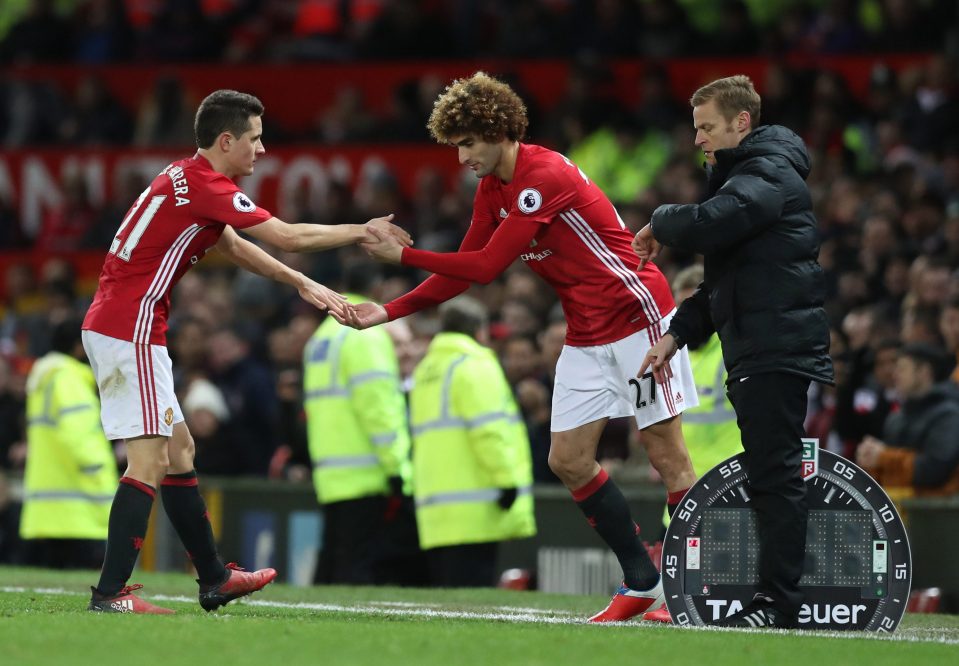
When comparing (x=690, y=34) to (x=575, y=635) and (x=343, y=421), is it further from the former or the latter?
(x=575, y=635)

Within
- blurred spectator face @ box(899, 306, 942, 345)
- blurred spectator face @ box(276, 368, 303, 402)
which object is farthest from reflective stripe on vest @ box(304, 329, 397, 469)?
blurred spectator face @ box(899, 306, 942, 345)

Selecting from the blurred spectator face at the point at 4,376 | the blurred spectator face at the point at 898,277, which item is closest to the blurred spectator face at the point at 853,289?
the blurred spectator face at the point at 898,277

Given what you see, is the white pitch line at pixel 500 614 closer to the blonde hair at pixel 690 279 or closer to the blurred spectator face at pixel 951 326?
the blonde hair at pixel 690 279

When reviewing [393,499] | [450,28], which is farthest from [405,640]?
[450,28]

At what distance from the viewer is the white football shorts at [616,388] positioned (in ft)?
28.0

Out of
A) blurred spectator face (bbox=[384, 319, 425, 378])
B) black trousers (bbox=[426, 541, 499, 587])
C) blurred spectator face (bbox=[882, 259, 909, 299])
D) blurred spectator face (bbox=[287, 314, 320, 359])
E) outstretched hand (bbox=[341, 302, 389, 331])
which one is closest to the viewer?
outstretched hand (bbox=[341, 302, 389, 331])

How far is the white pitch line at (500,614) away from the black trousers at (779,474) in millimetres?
246

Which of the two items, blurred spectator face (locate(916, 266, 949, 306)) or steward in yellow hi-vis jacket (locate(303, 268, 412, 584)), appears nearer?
steward in yellow hi-vis jacket (locate(303, 268, 412, 584))

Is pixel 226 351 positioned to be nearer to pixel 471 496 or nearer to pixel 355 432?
pixel 355 432

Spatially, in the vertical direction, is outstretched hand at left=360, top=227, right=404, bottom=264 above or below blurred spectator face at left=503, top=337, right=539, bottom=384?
above

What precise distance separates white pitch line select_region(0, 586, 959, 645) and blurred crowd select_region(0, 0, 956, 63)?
9200mm

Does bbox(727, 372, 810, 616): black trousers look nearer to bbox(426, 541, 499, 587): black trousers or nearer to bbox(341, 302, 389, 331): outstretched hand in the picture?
bbox(341, 302, 389, 331): outstretched hand

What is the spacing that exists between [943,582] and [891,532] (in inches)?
129

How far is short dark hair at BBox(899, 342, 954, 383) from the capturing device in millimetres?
11352
